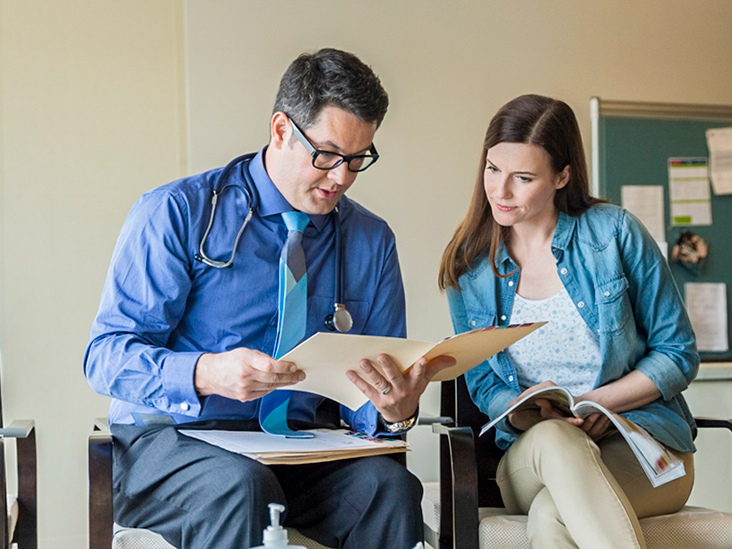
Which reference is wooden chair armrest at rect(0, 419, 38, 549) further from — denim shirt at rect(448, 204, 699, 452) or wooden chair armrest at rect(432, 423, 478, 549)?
denim shirt at rect(448, 204, 699, 452)

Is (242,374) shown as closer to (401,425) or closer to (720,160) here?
(401,425)

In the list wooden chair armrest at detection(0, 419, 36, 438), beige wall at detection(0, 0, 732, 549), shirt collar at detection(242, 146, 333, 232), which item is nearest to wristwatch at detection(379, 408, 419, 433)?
shirt collar at detection(242, 146, 333, 232)

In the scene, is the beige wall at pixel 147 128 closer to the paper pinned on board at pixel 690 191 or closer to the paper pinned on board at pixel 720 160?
the paper pinned on board at pixel 690 191

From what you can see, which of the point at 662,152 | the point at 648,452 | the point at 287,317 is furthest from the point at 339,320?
the point at 662,152

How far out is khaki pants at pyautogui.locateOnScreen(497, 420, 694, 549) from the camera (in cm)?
139

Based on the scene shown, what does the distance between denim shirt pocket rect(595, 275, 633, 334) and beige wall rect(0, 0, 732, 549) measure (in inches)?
49.2

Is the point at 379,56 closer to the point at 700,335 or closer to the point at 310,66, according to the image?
the point at 310,66

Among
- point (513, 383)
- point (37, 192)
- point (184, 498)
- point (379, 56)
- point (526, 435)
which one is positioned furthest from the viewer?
point (379, 56)

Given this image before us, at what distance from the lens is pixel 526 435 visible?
64.8 inches

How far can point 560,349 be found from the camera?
5.97 ft

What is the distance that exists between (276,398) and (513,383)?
1.99 feet

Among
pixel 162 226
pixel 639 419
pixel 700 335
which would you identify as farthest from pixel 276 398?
pixel 700 335

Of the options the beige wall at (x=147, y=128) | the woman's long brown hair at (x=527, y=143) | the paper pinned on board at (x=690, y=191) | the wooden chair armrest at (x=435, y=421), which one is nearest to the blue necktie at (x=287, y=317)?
the wooden chair armrest at (x=435, y=421)

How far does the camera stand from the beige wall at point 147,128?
8.97 feet
